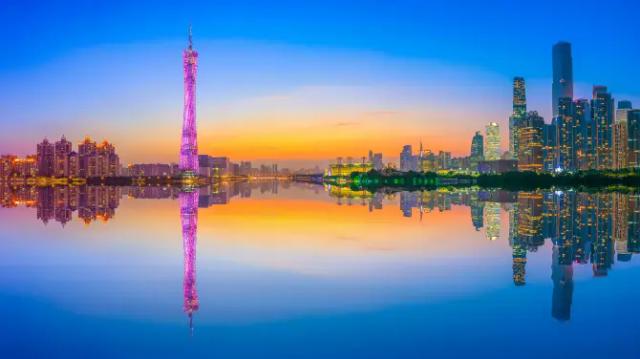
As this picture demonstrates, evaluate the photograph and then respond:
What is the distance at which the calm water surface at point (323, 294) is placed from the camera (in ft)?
37.6

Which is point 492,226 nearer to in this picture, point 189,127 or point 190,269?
point 190,269

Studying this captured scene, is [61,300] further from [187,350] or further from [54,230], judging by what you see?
[54,230]

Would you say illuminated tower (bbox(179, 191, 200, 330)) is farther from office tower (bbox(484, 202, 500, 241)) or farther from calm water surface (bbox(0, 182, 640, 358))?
office tower (bbox(484, 202, 500, 241))

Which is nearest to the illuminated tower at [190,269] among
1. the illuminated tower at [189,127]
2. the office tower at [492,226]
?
the office tower at [492,226]

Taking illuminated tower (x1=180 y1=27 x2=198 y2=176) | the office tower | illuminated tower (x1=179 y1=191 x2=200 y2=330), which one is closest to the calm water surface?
illuminated tower (x1=179 y1=191 x2=200 y2=330)

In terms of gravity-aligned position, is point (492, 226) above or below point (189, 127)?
below

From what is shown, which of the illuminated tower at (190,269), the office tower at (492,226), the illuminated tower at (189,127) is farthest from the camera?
the illuminated tower at (189,127)

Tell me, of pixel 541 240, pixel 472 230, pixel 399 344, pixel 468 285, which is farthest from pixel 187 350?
pixel 472 230

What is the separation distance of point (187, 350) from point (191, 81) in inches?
7032

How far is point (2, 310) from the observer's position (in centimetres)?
1420

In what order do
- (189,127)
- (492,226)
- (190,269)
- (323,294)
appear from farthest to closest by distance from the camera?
(189,127) < (492,226) < (190,269) < (323,294)

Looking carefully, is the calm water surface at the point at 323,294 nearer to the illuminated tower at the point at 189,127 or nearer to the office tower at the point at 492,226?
the office tower at the point at 492,226

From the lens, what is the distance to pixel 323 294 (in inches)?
628

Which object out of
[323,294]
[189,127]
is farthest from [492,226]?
[189,127]
